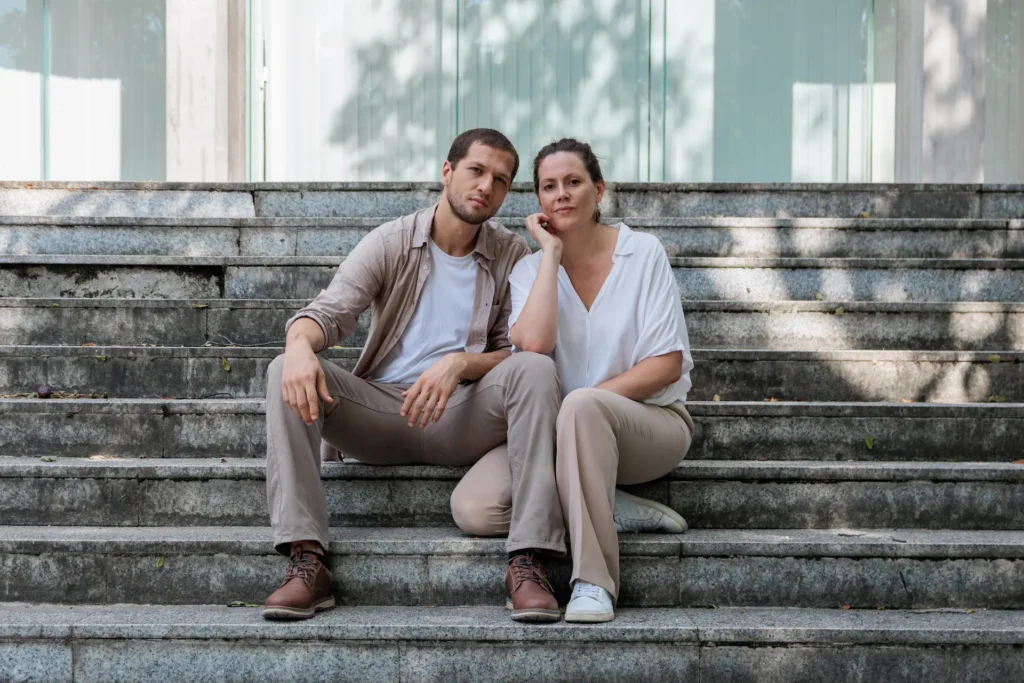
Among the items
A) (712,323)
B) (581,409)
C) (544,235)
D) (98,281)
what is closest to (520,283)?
(544,235)

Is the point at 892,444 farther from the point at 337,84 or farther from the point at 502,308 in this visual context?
the point at 337,84

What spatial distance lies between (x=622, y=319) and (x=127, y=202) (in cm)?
336

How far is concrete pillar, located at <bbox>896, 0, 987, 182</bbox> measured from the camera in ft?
21.6

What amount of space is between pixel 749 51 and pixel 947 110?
1.64 metres

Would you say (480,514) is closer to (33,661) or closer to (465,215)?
(465,215)

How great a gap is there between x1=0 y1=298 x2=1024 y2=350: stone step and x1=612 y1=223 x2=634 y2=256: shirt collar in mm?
940

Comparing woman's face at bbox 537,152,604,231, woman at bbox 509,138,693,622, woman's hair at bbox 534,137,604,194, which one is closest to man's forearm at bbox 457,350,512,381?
woman at bbox 509,138,693,622

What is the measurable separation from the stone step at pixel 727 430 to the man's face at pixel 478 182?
104 centimetres

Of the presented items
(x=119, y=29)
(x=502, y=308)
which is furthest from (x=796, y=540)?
(x=119, y=29)

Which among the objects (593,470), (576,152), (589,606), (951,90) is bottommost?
(589,606)

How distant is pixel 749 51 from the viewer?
25.1 feet

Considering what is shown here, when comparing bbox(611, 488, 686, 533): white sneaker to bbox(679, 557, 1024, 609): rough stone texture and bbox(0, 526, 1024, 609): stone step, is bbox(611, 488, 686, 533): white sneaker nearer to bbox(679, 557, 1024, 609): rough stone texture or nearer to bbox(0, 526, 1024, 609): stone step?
bbox(0, 526, 1024, 609): stone step

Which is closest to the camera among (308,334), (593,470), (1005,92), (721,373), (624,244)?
(593,470)

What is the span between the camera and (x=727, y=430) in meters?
3.61
